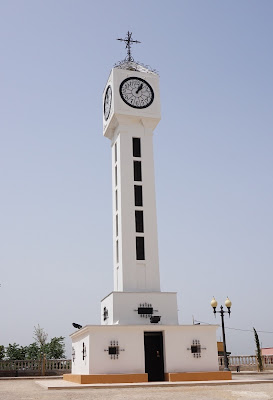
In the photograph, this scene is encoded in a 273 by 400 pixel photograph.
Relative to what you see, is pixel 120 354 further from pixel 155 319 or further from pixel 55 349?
pixel 55 349

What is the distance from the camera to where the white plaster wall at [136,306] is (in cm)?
2750

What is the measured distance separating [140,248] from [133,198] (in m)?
3.52

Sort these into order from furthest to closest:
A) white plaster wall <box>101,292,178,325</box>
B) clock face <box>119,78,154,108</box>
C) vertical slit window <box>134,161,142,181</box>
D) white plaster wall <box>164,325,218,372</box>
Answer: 1. clock face <box>119,78,154,108</box>
2. vertical slit window <box>134,161,142,181</box>
3. white plaster wall <box>101,292,178,325</box>
4. white plaster wall <box>164,325,218,372</box>

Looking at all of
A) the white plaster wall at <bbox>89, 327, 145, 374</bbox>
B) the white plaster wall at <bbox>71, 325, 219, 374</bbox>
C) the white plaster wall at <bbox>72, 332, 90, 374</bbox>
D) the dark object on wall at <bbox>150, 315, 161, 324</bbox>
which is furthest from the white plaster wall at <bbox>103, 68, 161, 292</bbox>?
the white plaster wall at <bbox>72, 332, 90, 374</bbox>

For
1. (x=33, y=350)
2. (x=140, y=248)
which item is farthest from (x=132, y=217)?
(x=33, y=350)

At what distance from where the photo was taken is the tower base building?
995 inches

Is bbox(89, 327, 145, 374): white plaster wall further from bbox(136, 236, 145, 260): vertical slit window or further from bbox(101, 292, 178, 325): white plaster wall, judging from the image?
bbox(136, 236, 145, 260): vertical slit window

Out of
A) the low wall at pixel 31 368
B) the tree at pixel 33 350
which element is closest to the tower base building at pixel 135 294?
the low wall at pixel 31 368

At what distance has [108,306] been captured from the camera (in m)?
28.6

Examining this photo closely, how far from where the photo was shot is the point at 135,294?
28.2m

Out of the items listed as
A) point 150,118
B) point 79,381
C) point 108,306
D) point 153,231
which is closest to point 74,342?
point 108,306

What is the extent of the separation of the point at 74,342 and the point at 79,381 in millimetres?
6495

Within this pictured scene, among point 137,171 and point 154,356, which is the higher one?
point 137,171

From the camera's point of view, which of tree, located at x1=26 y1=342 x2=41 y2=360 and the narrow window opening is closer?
the narrow window opening
